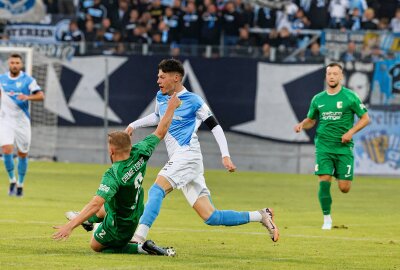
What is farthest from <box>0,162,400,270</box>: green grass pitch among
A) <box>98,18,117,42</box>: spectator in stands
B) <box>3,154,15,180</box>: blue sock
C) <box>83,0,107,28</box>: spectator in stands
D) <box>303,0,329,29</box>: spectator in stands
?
<box>83,0,107,28</box>: spectator in stands

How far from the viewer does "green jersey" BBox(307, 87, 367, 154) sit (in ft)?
56.1

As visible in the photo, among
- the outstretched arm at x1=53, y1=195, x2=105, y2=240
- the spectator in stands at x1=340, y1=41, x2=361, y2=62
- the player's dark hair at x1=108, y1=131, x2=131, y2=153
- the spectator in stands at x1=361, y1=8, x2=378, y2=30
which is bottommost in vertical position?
the spectator in stands at x1=340, y1=41, x2=361, y2=62

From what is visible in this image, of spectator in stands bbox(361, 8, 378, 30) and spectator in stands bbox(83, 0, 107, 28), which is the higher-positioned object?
spectator in stands bbox(361, 8, 378, 30)

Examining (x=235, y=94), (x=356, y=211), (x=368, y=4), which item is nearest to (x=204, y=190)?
(x=356, y=211)

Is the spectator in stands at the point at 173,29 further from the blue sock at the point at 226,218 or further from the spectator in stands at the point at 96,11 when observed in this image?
the blue sock at the point at 226,218

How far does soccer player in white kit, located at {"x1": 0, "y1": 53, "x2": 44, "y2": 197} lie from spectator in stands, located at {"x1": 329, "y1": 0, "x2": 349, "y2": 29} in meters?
12.8

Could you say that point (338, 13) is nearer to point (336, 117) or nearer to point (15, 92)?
point (15, 92)

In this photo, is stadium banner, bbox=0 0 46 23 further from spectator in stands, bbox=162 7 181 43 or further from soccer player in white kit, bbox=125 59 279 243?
soccer player in white kit, bbox=125 59 279 243

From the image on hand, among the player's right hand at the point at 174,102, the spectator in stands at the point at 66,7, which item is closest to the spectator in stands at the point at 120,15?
the spectator in stands at the point at 66,7

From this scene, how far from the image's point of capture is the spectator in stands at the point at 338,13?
32.2 metres

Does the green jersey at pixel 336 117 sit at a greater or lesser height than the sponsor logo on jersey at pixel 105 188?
lesser

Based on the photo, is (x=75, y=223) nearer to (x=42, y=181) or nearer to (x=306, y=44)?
(x=42, y=181)

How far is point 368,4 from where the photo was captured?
109ft

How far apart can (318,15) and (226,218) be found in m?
20.5
